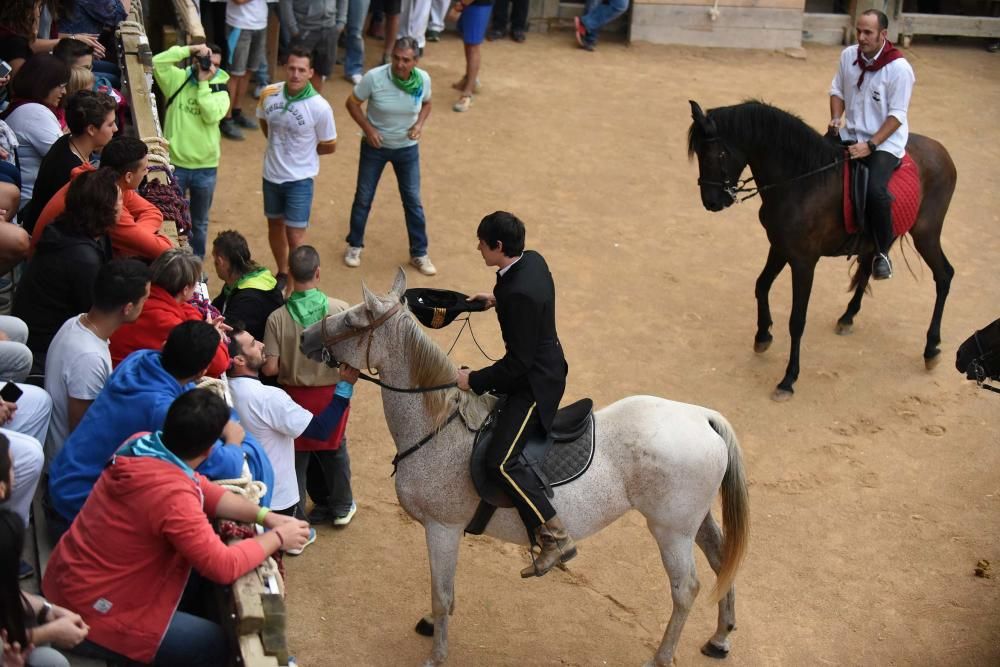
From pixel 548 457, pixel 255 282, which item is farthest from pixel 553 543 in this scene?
pixel 255 282

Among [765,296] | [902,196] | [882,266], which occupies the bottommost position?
[765,296]

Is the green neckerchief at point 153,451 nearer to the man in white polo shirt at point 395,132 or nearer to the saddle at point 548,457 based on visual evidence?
the saddle at point 548,457

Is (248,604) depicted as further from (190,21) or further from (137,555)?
(190,21)

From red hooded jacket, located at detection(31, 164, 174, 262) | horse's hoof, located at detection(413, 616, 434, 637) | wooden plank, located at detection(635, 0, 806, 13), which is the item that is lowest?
horse's hoof, located at detection(413, 616, 434, 637)

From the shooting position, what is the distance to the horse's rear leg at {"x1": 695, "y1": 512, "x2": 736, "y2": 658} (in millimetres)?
6898

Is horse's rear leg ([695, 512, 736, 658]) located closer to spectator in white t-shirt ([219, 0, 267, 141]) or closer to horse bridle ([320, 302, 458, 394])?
horse bridle ([320, 302, 458, 394])

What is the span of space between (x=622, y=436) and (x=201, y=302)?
252 centimetres

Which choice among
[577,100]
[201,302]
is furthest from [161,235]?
[577,100]

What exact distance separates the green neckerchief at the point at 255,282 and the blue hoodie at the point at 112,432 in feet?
6.94

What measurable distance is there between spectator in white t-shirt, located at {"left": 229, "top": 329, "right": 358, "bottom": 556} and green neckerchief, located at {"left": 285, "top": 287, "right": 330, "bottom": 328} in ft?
1.37

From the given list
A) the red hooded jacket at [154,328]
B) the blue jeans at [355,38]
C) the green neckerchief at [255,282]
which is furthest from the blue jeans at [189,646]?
the blue jeans at [355,38]

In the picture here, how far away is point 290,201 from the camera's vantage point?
1005 centimetres

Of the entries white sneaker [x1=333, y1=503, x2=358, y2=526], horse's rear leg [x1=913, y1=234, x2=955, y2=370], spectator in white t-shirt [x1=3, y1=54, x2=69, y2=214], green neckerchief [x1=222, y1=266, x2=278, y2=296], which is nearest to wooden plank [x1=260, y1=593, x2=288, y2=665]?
green neckerchief [x1=222, y1=266, x2=278, y2=296]

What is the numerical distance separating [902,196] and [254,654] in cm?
733
